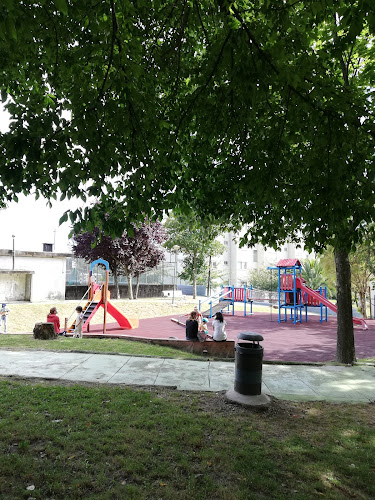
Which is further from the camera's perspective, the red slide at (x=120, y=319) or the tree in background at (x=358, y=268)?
the tree in background at (x=358, y=268)

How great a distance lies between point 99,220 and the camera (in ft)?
21.0

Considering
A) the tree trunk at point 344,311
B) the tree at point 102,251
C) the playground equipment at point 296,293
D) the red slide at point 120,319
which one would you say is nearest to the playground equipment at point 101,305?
the red slide at point 120,319

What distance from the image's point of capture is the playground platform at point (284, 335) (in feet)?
46.4

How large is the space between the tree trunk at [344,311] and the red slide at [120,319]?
1164cm

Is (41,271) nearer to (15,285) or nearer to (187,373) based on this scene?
(15,285)

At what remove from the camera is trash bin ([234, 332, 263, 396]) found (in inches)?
249

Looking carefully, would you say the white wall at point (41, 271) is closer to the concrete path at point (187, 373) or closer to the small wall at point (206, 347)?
the small wall at point (206, 347)

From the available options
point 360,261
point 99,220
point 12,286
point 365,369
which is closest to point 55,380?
point 99,220

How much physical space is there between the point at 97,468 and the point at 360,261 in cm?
2878

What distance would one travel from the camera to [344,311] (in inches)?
A: 418

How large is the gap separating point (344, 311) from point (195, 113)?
7.28 metres

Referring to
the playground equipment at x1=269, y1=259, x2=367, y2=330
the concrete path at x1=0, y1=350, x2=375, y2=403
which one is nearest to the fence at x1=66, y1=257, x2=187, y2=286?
the playground equipment at x1=269, y1=259, x2=367, y2=330

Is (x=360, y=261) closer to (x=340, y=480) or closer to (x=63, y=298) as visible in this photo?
(x=63, y=298)

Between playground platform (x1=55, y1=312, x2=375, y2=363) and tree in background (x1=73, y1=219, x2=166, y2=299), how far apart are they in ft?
33.4
